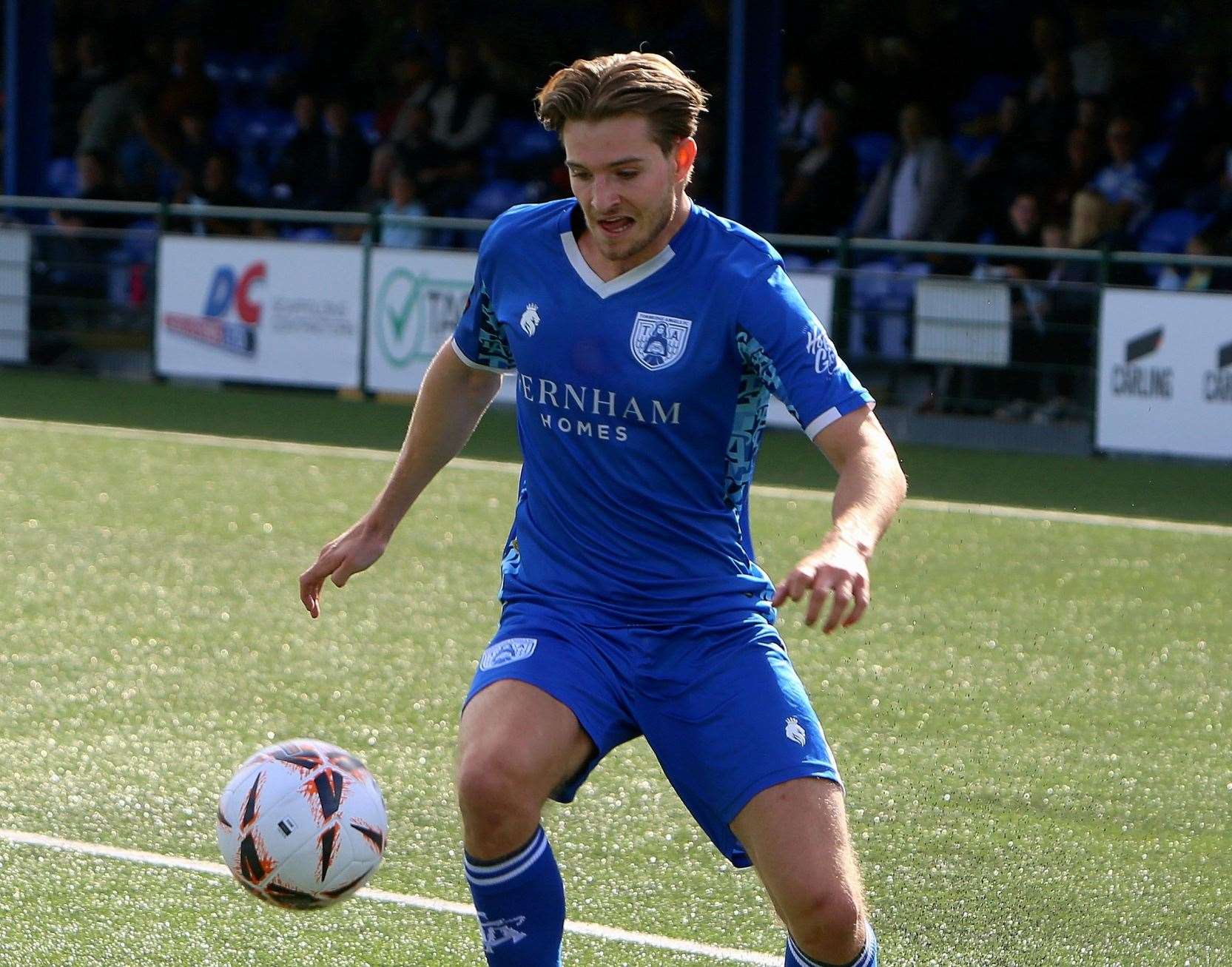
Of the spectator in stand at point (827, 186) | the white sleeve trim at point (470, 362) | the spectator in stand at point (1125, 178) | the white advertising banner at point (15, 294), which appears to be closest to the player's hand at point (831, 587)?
the white sleeve trim at point (470, 362)

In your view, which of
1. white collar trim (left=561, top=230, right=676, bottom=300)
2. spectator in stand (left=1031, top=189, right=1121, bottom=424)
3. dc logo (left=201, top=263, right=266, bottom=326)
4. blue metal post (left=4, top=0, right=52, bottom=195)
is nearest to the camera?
white collar trim (left=561, top=230, right=676, bottom=300)

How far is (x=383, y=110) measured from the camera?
1898 centimetres

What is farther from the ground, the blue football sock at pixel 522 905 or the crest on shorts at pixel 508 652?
the crest on shorts at pixel 508 652

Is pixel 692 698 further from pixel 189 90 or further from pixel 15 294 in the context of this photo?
pixel 189 90

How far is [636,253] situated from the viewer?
3859 millimetres

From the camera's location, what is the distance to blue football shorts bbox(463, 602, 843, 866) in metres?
3.67

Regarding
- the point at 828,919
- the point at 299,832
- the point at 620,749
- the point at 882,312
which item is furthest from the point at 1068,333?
the point at 828,919

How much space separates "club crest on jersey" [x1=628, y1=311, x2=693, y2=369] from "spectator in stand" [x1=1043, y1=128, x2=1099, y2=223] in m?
11.5

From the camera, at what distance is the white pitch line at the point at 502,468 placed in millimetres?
10594

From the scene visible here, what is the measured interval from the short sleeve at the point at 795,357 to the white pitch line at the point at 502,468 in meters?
6.03

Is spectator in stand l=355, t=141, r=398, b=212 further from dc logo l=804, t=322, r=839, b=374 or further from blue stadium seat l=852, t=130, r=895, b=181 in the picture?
dc logo l=804, t=322, r=839, b=374

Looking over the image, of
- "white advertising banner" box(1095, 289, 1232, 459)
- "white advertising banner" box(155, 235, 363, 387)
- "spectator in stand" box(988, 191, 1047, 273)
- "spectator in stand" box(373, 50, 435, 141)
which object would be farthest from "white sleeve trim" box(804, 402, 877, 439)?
"spectator in stand" box(373, 50, 435, 141)

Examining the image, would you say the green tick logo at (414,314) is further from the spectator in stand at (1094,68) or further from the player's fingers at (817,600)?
the player's fingers at (817,600)

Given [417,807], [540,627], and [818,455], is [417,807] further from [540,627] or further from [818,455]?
[818,455]
